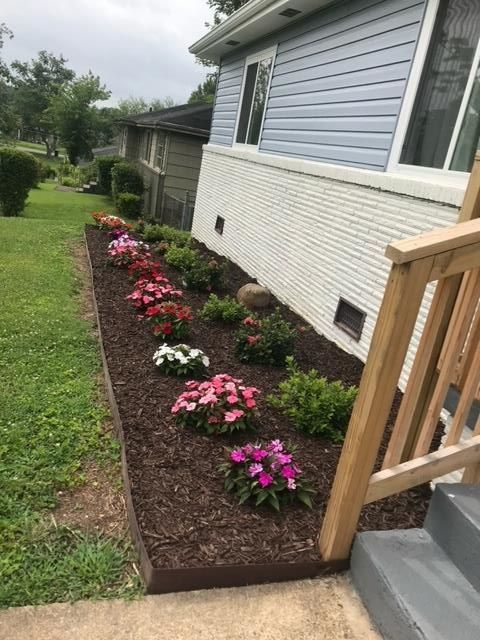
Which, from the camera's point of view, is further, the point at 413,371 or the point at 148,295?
the point at 148,295

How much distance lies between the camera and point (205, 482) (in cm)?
284

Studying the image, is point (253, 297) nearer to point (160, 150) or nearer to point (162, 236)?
point (162, 236)

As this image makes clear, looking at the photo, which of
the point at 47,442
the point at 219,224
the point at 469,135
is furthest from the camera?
the point at 219,224

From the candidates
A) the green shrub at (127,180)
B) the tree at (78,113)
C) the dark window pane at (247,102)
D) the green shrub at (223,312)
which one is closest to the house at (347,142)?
the dark window pane at (247,102)

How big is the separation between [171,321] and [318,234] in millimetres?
2281

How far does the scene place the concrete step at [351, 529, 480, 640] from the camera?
1855mm

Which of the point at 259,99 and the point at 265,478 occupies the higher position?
the point at 259,99

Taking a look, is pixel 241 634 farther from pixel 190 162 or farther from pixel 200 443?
pixel 190 162

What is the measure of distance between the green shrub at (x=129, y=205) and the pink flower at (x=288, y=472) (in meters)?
16.2

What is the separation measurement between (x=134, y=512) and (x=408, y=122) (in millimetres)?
4207

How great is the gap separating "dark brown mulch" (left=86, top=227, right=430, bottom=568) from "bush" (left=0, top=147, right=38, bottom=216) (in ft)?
39.7

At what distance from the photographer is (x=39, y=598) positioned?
6.86ft

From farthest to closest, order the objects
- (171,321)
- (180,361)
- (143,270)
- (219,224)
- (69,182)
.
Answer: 1. (69,182)
2. (219,224)
3. (143,270)
4. (171,321)
5. (180,361)

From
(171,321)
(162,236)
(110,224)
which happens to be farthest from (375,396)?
(110,224)
